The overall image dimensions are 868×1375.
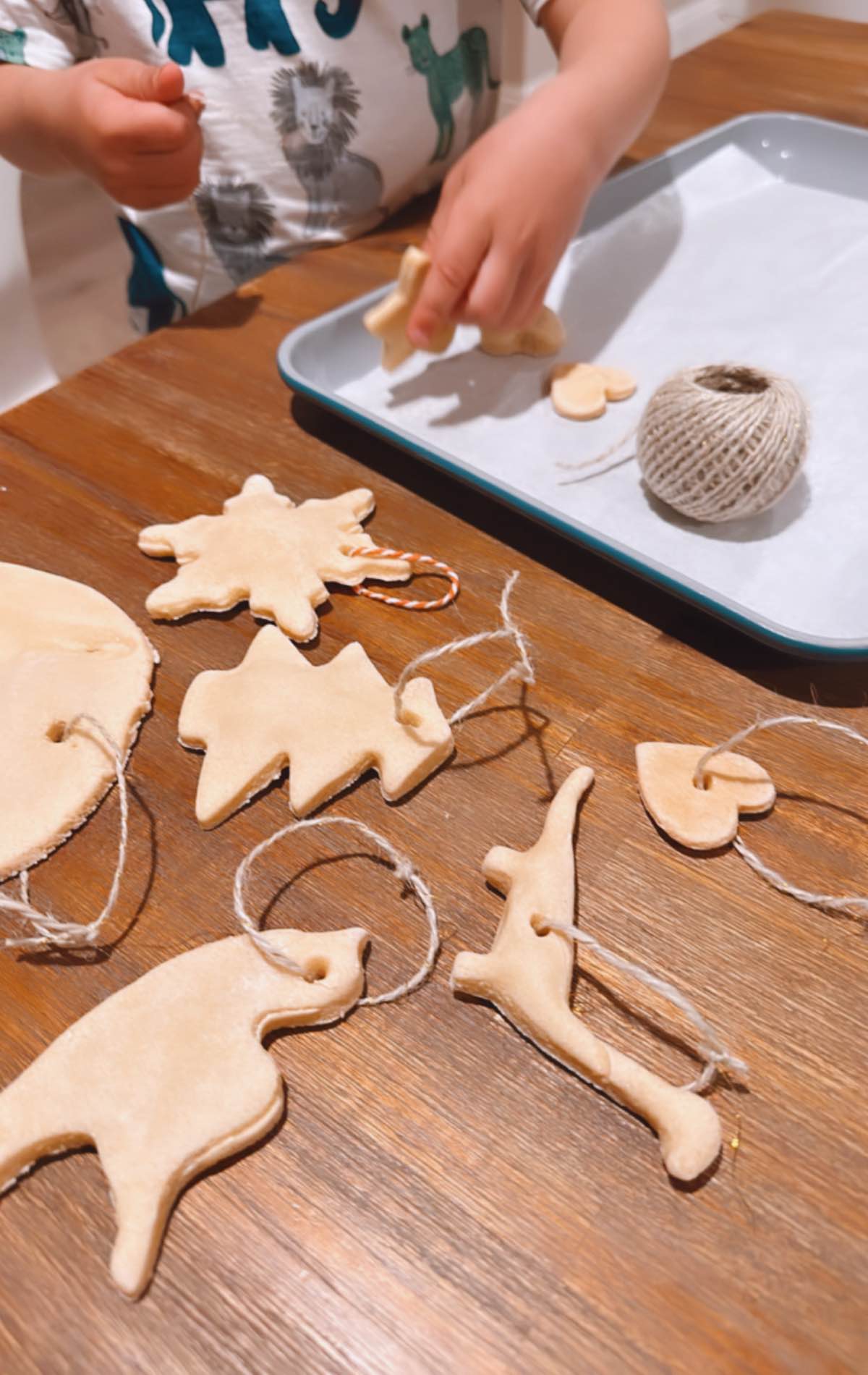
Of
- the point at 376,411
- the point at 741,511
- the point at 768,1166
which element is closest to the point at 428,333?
the point at 376,411

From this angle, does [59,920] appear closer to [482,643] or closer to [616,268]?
[482,643]

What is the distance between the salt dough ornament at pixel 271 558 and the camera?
510 mm

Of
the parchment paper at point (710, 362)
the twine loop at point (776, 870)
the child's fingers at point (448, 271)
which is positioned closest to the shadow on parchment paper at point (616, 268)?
the parchment paper at point (710, 362)

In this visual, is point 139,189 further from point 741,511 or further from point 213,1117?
point 213,1117

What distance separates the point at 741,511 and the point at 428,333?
0.24m

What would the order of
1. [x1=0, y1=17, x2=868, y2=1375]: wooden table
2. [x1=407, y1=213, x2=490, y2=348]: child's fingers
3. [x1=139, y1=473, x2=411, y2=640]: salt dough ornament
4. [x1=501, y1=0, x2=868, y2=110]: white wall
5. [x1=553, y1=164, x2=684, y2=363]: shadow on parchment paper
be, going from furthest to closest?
[x1=501, y1=0, x2=868, y2=110]: white wall < [x1=553, y1=164, x2=684, y2=363]: shadow on parchment paper < [x1=407, y1=213, x2=490, y2=348]: child's fingers < [x1=139, y1=473, x2=411, y2=640]: salt dough ornament < [x1=0, y1=17, x2=868, y2=1375]: wooden table

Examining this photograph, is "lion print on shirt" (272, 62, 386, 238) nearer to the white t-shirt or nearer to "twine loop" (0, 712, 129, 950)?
the white t-shirt

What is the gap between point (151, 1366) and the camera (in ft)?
0.98

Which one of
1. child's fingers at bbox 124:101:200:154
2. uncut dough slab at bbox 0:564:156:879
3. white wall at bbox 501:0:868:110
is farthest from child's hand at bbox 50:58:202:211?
white wall at bbox 501:0:868:110

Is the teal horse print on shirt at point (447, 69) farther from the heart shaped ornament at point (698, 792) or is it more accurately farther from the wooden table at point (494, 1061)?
the heart shaped ornament at point (698, 792)

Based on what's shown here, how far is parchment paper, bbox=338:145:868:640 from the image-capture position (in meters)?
0.54

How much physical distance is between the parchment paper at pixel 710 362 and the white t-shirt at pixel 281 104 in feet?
0.75

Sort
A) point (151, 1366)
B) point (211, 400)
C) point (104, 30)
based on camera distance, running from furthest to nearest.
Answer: point (104, 30), point (211, 400), point (151, 1366)

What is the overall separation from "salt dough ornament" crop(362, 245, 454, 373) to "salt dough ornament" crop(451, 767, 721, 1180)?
1.16 feet
